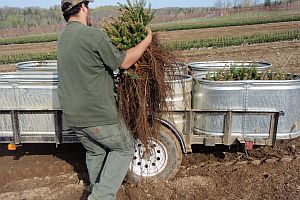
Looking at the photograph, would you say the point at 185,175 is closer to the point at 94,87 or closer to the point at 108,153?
the point at 108,153

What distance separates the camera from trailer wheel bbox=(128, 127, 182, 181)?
4.31 m

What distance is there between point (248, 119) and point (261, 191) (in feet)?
3.04

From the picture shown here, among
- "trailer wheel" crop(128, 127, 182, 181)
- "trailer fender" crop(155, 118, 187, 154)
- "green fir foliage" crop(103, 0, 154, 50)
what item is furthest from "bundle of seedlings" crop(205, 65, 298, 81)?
"green fir foliage" crop(103, 0, 154, 50)

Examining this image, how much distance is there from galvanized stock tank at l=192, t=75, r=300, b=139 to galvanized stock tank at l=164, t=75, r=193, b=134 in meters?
0.17

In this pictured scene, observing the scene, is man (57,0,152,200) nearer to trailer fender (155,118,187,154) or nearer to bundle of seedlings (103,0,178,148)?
bundle of seedlings (103,0,178,148)

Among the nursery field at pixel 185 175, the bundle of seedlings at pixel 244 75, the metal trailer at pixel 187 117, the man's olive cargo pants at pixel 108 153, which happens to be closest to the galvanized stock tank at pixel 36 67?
the nursery field at pixel 185 175

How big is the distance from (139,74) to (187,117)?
3.43 feet

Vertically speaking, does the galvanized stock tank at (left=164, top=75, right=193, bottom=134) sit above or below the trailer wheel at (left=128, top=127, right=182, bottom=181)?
above

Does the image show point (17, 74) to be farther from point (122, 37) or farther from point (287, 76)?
point (287, 76)

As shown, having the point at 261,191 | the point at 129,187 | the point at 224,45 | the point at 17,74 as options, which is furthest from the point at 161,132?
the point at 224,45

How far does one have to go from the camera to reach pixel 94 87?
318 cm

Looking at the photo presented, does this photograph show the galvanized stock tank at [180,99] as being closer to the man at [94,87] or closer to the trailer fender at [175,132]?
the trailer fender at [175,132]

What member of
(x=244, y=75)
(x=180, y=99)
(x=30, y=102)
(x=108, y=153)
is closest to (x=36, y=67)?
(x=30, y=102)

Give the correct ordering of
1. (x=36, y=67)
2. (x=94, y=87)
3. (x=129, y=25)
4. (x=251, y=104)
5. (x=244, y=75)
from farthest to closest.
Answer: (x=36, y=67) < (x=244, y=75) < (x=251, y=104) < (x=129, y=25) < (x=94, y=87)
